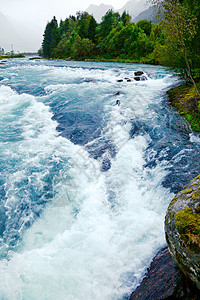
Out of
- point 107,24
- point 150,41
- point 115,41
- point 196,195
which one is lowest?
point 196,195

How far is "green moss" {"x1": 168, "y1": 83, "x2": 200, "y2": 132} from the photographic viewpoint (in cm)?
1041

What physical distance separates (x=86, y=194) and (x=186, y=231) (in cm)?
418

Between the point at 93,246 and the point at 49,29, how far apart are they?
105 meters

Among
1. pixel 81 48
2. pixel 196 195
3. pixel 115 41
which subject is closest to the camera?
pixel 196 195

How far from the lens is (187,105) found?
12.2 metres

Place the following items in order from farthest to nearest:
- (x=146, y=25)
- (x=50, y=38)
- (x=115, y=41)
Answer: (x=50, y=38) → (x=146, y=25) → (x=115, y=41)

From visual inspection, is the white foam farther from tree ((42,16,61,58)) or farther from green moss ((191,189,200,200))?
tree ((42,16,61,58))

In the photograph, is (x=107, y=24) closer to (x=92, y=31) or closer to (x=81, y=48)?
(x=92, y=31)

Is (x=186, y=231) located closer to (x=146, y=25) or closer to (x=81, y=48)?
(x=81, y=48)

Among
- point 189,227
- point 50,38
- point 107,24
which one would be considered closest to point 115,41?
point 107,24

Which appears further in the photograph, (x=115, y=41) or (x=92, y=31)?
(x=92, y=31)

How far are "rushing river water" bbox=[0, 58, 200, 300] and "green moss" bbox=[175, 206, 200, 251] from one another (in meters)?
1.90

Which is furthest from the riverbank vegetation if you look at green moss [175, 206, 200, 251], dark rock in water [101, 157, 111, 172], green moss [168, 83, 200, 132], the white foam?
green moss [175, 206, 200, 251]

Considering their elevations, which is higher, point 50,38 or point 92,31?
point 50,38
